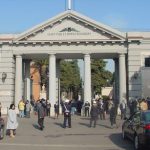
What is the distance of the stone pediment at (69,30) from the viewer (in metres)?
40.8

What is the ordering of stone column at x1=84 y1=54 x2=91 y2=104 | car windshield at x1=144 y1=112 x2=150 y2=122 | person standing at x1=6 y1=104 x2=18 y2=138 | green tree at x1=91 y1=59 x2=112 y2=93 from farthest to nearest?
green tree at x1=91 y1=59 x2=112 y2=93 → stone column at x1=84 y1=54 x2=91 y2=104 → person standing at x1=6 y1=104 x2=18 y2=138 → car windshield at x1=144 y1=112 x2=150 y2=122

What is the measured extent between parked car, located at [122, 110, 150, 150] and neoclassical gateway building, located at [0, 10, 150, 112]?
878 inches

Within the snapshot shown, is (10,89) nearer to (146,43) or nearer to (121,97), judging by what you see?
(121,97)

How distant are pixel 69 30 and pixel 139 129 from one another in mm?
26012

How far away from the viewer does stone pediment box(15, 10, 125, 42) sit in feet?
134

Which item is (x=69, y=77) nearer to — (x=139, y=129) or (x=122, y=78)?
(x=122, y=78)

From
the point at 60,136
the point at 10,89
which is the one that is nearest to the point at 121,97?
the point at 10,89

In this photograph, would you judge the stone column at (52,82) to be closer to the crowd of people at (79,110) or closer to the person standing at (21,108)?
the crowd of people at (79,110)

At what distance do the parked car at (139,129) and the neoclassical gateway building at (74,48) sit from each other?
22.3 metres

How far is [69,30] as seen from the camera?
135ft

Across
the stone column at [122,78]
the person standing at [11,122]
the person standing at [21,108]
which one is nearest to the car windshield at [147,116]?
the person standing at [11,122]

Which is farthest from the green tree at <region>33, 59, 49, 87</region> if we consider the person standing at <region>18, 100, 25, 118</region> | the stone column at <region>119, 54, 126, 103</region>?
the person standing at <region>18, 100, 25, 118</region>

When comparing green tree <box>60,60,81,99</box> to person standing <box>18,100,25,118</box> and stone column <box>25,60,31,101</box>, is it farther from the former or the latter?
person standing <box>18,100,25,118</box>

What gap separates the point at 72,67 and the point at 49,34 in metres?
48.7
